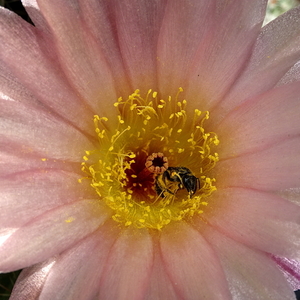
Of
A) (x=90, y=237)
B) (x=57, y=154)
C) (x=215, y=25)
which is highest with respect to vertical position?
(x=215, y=25)

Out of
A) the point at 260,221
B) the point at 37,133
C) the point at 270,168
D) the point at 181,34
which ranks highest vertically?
the point at 181,34

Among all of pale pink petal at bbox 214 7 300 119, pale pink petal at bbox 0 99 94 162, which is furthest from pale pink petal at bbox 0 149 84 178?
pale pink petal at bbox 214 7 300 119

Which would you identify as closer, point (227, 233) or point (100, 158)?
point (227, 233)

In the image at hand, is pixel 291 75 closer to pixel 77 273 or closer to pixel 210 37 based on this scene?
pixel 210 37

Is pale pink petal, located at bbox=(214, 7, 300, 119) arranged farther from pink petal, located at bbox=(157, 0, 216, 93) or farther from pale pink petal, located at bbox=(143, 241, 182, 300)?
pale pink petal, located at bbox=(143, 241, 182, 300)

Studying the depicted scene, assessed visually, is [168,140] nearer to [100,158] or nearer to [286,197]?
[100,158]

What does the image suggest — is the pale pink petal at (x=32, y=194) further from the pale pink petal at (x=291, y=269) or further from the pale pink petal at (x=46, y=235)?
the pale pink petal at (x=291, y=269)

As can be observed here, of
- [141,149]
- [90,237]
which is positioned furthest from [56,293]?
[141,149]

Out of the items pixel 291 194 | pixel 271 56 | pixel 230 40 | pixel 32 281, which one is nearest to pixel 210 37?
pixel 230 40
